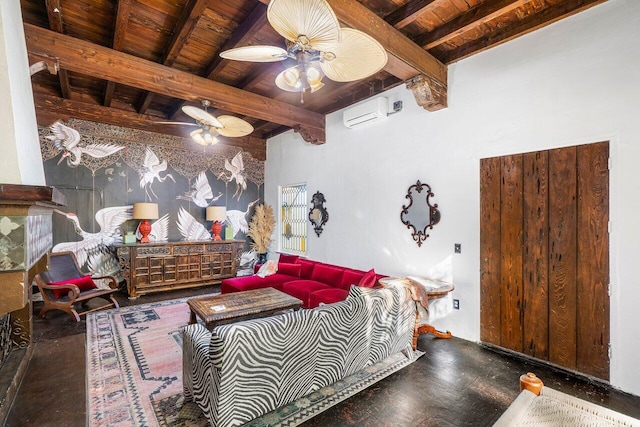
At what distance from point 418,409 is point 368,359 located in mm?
517

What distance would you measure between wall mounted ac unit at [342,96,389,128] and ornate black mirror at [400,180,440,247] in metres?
1.17

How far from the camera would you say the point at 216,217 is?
602 centimetres

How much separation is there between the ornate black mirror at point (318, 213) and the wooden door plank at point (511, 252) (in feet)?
9.37

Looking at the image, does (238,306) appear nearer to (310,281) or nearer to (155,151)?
(310,281)

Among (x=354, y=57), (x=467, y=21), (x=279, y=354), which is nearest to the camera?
(x=279, y=354)

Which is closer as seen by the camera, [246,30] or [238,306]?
[246,30]

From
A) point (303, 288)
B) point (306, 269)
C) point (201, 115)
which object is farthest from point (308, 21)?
point (306, 269)

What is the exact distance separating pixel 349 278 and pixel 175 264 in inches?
131

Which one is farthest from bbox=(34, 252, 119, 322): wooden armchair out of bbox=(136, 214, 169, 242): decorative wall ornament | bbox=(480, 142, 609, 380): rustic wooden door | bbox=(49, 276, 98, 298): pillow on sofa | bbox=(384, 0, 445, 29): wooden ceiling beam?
bbox=(480, 142, 609, 380): rustic wooden door

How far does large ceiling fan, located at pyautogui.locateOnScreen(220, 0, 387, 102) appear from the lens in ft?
5.66

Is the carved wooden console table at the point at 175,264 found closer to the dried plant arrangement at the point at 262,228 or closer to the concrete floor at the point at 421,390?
the dried plant arrangement at the point at 262,228

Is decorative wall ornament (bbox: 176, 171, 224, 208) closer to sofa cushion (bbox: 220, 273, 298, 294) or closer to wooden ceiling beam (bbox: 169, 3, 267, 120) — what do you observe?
sofa cushion (bbox: 220, 273, 298, 294)

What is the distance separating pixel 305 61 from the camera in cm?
210

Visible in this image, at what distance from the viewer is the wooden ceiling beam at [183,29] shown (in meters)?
2.53
